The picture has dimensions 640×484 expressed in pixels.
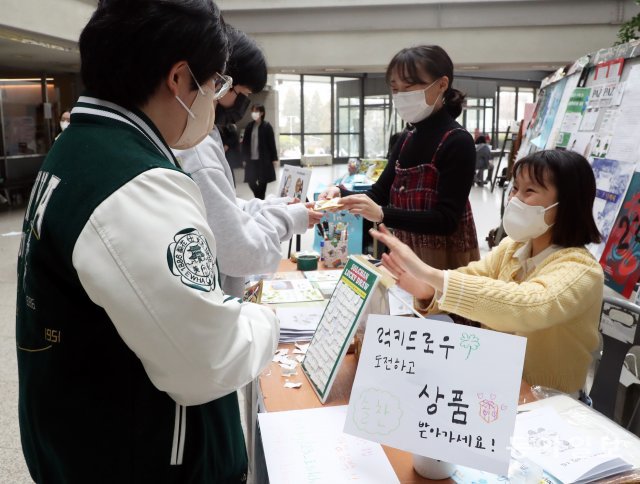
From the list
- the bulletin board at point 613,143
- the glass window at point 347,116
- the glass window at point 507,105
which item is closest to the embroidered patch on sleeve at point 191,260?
the bulletin board at point 613,143

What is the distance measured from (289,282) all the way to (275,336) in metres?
1.21

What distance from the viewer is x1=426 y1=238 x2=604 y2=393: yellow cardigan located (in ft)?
4.61

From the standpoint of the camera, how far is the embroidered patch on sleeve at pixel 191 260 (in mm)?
725

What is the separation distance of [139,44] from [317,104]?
1759cm

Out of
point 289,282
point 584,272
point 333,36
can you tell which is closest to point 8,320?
point 289,282

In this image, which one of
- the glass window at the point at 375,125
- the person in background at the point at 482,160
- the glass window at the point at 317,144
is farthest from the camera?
the glass window at the point at 375,125

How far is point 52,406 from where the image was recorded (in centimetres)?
84

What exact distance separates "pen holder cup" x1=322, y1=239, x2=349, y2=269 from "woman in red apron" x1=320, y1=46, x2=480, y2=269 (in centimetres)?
30

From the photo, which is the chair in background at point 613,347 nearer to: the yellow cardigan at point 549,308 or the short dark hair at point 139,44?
the yellow cardigan at point 549,308

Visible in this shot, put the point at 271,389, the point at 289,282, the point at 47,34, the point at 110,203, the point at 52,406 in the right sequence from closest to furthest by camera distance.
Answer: the point at 110,203 → the point at 52,406 → the point at 271,389 → the point at 289,282 → the point at 47,34

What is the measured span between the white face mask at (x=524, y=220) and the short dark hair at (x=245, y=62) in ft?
2.88

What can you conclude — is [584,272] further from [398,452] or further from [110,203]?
[110,203]

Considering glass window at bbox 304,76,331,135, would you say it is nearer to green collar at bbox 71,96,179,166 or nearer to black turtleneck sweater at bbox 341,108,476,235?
black turtleneck sweater at bbox 341,108,476,235

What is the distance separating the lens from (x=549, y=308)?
1.40 m
